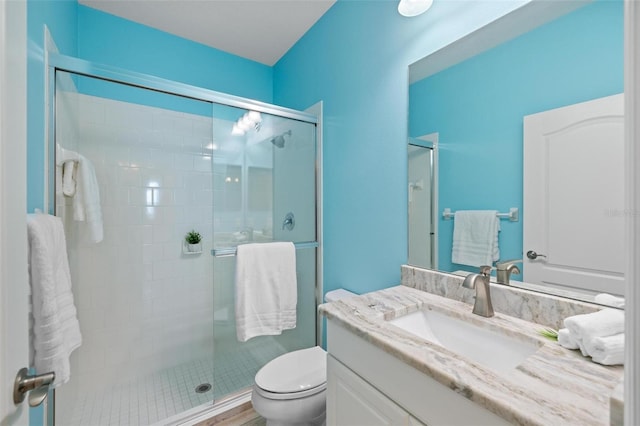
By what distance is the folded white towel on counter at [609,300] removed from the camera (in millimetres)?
772

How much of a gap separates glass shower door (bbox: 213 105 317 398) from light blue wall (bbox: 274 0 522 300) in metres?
0.17

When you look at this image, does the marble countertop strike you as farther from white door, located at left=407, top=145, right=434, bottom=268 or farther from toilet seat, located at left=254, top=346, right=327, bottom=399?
toilet seat, located at left=254, top=346, right=327, bottom=399

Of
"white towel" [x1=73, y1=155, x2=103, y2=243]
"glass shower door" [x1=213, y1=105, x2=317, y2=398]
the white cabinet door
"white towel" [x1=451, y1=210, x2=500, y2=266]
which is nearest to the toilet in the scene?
the white cabinet door

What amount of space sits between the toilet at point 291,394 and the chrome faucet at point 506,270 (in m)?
0.93

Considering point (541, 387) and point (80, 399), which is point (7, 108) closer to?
point (541, 387)

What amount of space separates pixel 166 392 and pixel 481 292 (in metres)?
2.06

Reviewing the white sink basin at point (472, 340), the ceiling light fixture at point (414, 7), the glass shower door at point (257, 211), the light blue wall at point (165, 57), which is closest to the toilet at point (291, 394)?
the glass shower door at point (257, 211)

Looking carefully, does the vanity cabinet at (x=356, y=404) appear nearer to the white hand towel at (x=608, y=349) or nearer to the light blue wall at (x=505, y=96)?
the white hand towel at (x=608, y=349)

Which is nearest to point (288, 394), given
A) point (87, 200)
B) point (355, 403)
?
point (355, 403)

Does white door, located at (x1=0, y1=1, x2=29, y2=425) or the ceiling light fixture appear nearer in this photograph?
white door, located at (x1=0, y1=1, x2=29, y2=425)

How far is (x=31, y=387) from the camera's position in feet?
1.64

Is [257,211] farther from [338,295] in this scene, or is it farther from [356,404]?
[356,404]

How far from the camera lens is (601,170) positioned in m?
0.79

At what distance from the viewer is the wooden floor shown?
162cm
